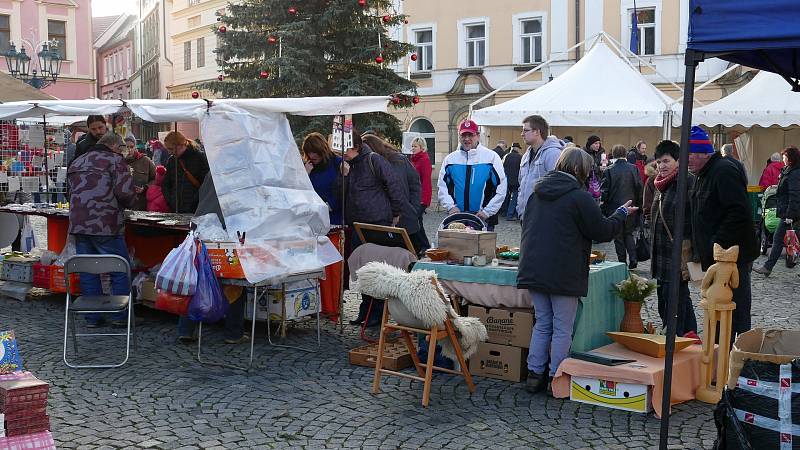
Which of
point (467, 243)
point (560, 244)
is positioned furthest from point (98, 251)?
point (560, 244)

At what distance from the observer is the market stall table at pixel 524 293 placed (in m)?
5.91

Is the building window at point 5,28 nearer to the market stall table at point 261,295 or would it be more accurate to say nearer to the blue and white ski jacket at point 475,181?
the blue and white ski jacket at point 475,181

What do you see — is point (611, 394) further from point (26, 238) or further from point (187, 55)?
point (187, 55)

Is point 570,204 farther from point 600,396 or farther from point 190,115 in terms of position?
point 190,115

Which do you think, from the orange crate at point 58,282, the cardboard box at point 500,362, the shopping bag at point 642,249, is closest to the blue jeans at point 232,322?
the orange crate at point 58,282

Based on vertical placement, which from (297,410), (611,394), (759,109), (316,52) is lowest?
(297,410)

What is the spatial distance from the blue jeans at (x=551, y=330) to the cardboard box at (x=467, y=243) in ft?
2.48

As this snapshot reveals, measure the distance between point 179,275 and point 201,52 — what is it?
3362cm

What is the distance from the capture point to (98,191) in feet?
24.7

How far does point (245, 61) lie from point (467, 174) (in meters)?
11.8

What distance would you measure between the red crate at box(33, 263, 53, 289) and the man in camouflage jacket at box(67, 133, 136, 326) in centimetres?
153

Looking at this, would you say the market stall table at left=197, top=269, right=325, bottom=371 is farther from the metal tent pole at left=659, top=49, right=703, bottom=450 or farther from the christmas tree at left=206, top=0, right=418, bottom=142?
the christmas tree at left=206, top=0, right=418, bottom=142

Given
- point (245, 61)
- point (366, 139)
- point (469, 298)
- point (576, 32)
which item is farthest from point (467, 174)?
point (576, 32)

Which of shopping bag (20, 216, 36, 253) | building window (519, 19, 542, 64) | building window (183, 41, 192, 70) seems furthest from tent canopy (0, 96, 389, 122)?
building window (183, 41, 192, 70)
